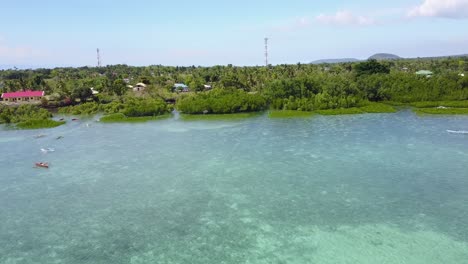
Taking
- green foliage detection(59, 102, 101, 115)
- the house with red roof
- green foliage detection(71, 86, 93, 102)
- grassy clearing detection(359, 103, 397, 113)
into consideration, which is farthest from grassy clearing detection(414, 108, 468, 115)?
the house with red roof

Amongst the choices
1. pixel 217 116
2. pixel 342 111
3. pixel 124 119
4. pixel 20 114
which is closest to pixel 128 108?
pixel 124 119

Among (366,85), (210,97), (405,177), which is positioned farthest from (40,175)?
(366,85)

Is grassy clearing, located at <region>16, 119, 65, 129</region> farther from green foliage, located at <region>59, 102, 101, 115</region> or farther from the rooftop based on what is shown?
the rooftop

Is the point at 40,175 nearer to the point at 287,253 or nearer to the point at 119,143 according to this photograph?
the point at 119,143

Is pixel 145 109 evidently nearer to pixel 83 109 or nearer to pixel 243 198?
pixel 83 109

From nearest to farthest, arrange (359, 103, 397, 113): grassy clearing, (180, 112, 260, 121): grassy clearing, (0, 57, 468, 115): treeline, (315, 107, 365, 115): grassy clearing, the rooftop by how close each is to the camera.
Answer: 1. (315, 107, 365, 115): grassy clearing
2. (359, 103, 397, 113): grassy clearing
3. (180, 112, 260, 121): grassy clearing
4. (0, 57, 468, 115): treeline
5. the rooftop

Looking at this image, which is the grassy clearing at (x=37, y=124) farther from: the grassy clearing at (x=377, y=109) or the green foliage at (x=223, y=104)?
the grassy clearing at (x=377, y=109)

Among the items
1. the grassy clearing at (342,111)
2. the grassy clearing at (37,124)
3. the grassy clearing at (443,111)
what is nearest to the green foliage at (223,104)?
the grassy clearing at (342,111)
